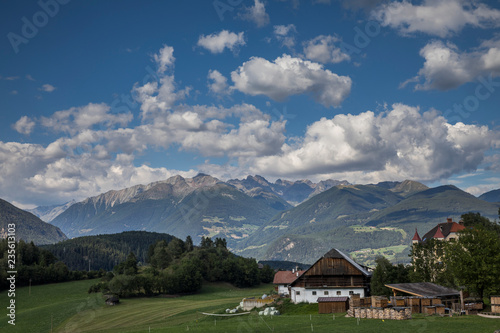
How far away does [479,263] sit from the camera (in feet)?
177

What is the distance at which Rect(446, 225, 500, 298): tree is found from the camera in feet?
174

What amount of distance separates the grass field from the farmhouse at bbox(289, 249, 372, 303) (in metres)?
6.51

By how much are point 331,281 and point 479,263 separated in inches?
1132

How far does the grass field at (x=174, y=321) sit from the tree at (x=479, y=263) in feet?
27.1

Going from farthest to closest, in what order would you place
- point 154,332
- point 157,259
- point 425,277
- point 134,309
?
point 157,259, point 134,309, point 425,277, point 154,332

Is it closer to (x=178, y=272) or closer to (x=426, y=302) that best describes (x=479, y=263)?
(x=426, y=302)

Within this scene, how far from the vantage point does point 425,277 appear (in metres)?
70.9

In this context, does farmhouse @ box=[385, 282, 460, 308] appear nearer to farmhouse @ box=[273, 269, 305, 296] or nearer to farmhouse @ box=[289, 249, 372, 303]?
farmhouse @ box=[289, 249, 372, 303]

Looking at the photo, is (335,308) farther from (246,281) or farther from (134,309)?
(246,281)

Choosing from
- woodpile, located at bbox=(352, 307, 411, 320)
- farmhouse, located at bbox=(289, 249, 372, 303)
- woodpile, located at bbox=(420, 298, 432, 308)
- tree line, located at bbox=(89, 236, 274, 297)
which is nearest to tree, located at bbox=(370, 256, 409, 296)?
farmhouse, located at bbox=(289, 249, 372, 303)

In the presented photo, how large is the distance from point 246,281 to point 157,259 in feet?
136

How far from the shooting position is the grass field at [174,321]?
43281mm

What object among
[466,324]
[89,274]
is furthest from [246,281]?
[466,324]

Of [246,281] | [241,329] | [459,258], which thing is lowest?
[246,281]
